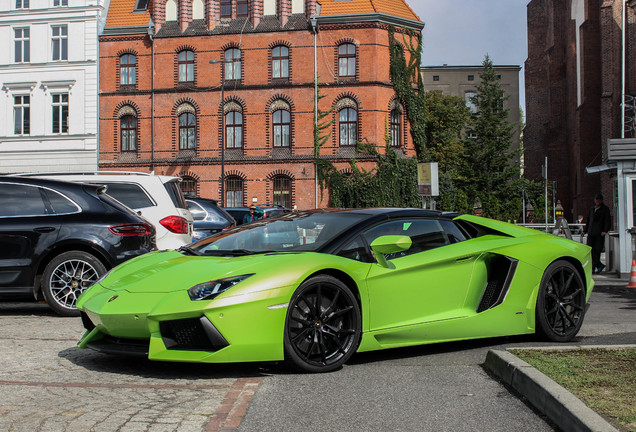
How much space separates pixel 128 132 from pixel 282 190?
10.6 meters

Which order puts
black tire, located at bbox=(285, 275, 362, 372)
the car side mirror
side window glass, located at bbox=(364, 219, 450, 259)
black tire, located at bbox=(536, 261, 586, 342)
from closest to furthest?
black tire, located at bbox=(285, 275, 362, 372), the car side mirror, side window glass, located at bbox=(364, 219, 450, 259), black tire, located at bbox=(536, 261, 586, 342)

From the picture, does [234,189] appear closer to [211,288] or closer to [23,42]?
[23,42]

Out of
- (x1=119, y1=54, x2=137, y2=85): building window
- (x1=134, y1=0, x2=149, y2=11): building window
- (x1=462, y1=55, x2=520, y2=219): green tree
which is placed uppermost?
(x1=134, y1=0, x2=149, y2=11): building window

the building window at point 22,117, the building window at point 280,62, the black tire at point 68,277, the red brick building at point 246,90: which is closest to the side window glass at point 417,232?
the black tire at point 68,277

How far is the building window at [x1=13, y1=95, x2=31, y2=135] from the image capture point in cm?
4722

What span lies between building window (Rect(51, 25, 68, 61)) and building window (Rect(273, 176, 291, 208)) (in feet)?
49.6

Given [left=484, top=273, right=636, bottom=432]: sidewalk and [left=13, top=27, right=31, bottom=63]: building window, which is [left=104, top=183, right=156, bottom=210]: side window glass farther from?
[left=13, top=27, right=31, bottom=63]: building window

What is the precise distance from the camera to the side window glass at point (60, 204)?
30.2 ft

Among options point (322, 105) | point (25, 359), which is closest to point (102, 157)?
point (322, 105)

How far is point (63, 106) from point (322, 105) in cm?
1591

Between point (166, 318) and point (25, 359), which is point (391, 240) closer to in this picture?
point (166, 318)

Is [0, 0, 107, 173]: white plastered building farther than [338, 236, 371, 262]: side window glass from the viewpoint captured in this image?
Yes

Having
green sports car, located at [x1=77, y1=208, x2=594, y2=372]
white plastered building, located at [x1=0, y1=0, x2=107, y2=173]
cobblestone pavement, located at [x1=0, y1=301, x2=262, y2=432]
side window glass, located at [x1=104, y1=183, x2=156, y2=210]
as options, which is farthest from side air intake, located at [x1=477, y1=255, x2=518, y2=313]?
white plastered building, located at [x1=0, y1=0, x2=107, y2=173]

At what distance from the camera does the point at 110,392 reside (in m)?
4.92
